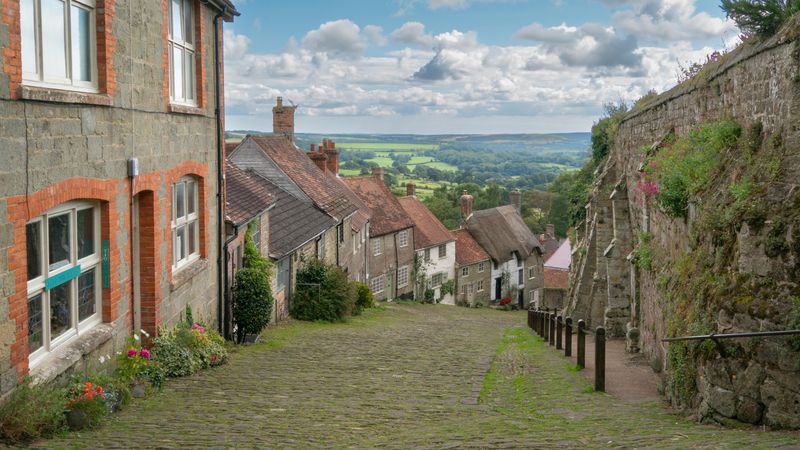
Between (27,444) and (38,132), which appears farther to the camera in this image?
(38,132)

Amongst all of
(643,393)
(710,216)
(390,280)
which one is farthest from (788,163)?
(390,280)

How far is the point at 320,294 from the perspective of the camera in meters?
22.3

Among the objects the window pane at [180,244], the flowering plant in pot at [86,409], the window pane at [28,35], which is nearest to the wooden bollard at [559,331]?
the window pane at [180,244]

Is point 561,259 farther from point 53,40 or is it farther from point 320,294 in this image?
point 53,40

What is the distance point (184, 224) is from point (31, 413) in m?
6.48

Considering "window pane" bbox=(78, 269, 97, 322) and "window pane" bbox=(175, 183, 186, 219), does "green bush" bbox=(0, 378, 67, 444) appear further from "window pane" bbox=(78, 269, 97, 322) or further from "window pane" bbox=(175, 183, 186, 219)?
"window pane" bbox=(175, 183, 186, 219)

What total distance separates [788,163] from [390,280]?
36.1 meters

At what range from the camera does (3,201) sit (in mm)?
6836

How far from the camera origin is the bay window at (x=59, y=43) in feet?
24.8

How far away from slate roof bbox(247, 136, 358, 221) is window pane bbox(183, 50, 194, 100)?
12881 mm

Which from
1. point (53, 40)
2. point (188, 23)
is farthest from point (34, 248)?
point (188, 23)

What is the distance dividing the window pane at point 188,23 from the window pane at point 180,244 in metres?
3.39

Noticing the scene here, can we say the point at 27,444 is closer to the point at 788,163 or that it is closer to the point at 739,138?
the point at 788,163

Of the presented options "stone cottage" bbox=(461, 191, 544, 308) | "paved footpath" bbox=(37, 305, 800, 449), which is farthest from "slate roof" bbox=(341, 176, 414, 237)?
"paved footpath" bbox=(37, 305, 800, 449)
